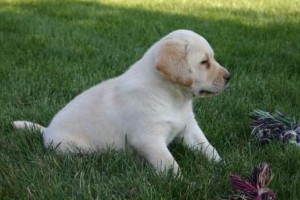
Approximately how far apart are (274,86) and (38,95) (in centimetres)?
171

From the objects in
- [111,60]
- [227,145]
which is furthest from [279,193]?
[111,60]

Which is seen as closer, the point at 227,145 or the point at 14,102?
the point at 227,145

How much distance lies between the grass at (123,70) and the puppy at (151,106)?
0.33 ft

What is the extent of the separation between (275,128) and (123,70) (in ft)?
5.98

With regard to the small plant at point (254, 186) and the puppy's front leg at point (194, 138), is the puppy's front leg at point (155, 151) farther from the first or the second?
the small plant at point (254, 186)

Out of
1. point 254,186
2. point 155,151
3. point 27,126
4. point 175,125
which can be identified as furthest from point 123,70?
point 254,186

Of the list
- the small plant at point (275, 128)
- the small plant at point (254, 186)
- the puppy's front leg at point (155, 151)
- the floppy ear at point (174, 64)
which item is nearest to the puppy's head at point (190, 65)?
the floppy ear at point (174, 64)

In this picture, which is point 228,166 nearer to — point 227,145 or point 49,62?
point 227,145

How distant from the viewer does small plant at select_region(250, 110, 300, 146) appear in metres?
3.19

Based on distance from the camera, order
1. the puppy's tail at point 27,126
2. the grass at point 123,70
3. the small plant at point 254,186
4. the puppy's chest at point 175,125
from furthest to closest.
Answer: the puppy's tail at point 27,126 → the puppy's chest at point 175,125 → the grass at point 123,70 → the small plant at point 254,186

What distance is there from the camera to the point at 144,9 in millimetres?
7359

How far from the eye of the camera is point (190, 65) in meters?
2.99

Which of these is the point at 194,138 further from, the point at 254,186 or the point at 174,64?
the point at 254,186

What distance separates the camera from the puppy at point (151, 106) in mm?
2928
